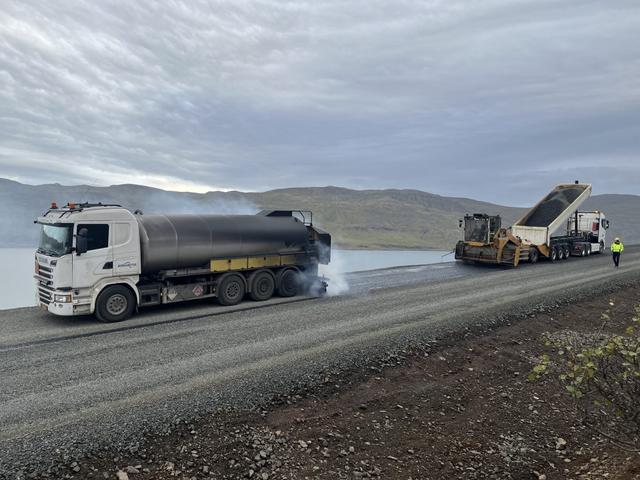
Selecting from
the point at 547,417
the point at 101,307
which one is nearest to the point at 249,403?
the point at 547,417

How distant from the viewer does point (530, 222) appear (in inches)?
1139

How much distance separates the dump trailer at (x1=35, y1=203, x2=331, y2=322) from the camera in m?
12.5

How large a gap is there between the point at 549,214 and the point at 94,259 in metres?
27.2

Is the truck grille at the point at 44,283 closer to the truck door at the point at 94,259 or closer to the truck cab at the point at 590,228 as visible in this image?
the truck door at the point at 94,259

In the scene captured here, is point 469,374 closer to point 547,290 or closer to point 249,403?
point 249,403

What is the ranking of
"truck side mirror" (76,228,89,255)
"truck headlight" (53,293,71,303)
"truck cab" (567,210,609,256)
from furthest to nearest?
1. "truck cab" (567,210,609,256)
2. "truck side mirror" (76,228,89,255)
3. "truck headlight" (53,293,71,303)

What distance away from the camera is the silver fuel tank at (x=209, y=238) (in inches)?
538

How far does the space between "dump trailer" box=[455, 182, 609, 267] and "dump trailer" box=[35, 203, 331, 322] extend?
13238 millimetres

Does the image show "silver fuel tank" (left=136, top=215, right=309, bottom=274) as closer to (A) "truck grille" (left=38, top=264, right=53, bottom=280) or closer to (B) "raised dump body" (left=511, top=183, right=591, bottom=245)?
(A) "truck grille" (left=38, top=264, right=53, bottom=280)

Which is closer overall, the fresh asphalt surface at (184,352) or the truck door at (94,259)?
the fresh asphalt surface at (184,352)

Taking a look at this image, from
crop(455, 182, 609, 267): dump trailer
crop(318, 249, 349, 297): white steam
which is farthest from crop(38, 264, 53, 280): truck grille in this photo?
crop(455, 182, 609, 267): dump trailer

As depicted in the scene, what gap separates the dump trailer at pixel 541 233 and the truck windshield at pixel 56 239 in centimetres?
2127

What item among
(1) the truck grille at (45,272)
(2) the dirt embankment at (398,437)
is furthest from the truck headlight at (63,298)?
(2) the dirt embankment at (398,437)

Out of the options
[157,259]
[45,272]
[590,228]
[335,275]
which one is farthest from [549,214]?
[45,272]
